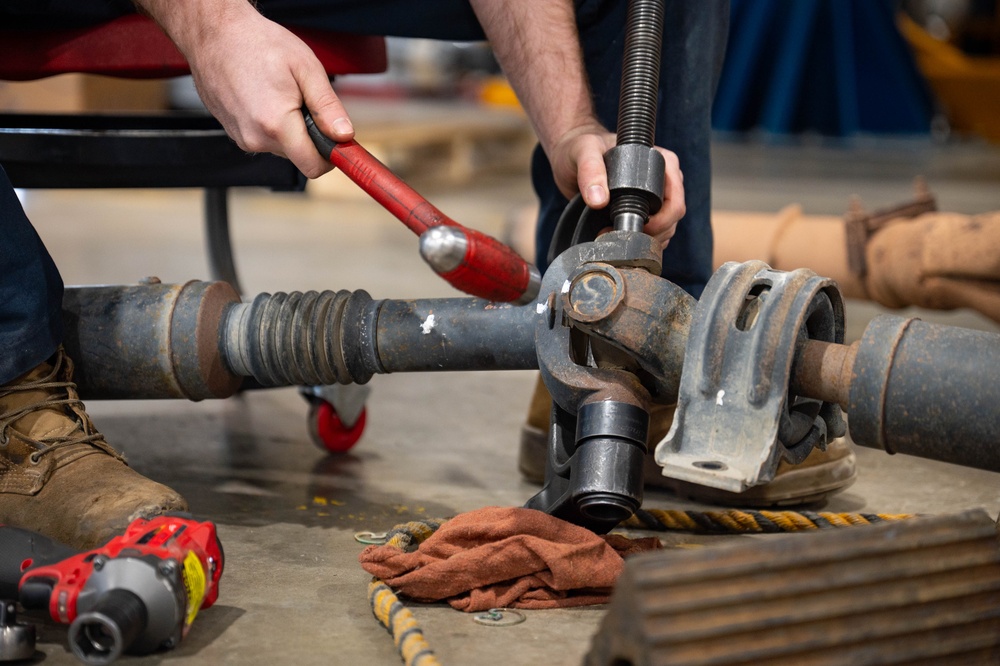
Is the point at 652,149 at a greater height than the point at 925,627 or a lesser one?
greater

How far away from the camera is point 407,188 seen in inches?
39.9

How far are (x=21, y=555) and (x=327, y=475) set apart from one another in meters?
0.53

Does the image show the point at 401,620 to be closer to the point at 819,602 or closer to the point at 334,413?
the point at 819,602

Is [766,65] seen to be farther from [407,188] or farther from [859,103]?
[407,188]

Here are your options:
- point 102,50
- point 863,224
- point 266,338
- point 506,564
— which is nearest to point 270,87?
point 266,338

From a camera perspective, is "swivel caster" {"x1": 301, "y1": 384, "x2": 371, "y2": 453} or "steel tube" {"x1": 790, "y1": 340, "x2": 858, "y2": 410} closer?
"steel tube" {"x1": 790, "y1": 340, "x2": 858, "y2": 410}

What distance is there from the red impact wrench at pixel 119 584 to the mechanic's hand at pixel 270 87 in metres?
0.38

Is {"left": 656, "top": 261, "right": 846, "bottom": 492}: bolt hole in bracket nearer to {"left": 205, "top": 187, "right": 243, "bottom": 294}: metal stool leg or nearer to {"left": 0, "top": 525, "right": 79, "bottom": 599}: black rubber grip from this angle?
{"left": 0, "top": 525, "right": 79, "bottom": 599}: black rubber grip

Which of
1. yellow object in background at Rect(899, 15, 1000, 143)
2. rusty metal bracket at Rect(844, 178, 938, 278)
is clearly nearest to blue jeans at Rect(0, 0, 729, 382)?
rusty metal bracket at Rect(844, 178, 938, 278)

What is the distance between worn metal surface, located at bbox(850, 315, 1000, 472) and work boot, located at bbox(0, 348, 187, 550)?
2.12 feet

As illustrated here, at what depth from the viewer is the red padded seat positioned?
4.25 ft

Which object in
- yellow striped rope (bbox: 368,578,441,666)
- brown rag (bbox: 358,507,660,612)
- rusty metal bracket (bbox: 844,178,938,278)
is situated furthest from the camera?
rusty metal bracket (bbox: 844,178,938,278)

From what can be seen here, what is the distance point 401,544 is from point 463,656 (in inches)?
8.4

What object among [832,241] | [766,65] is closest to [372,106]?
[766,65]
